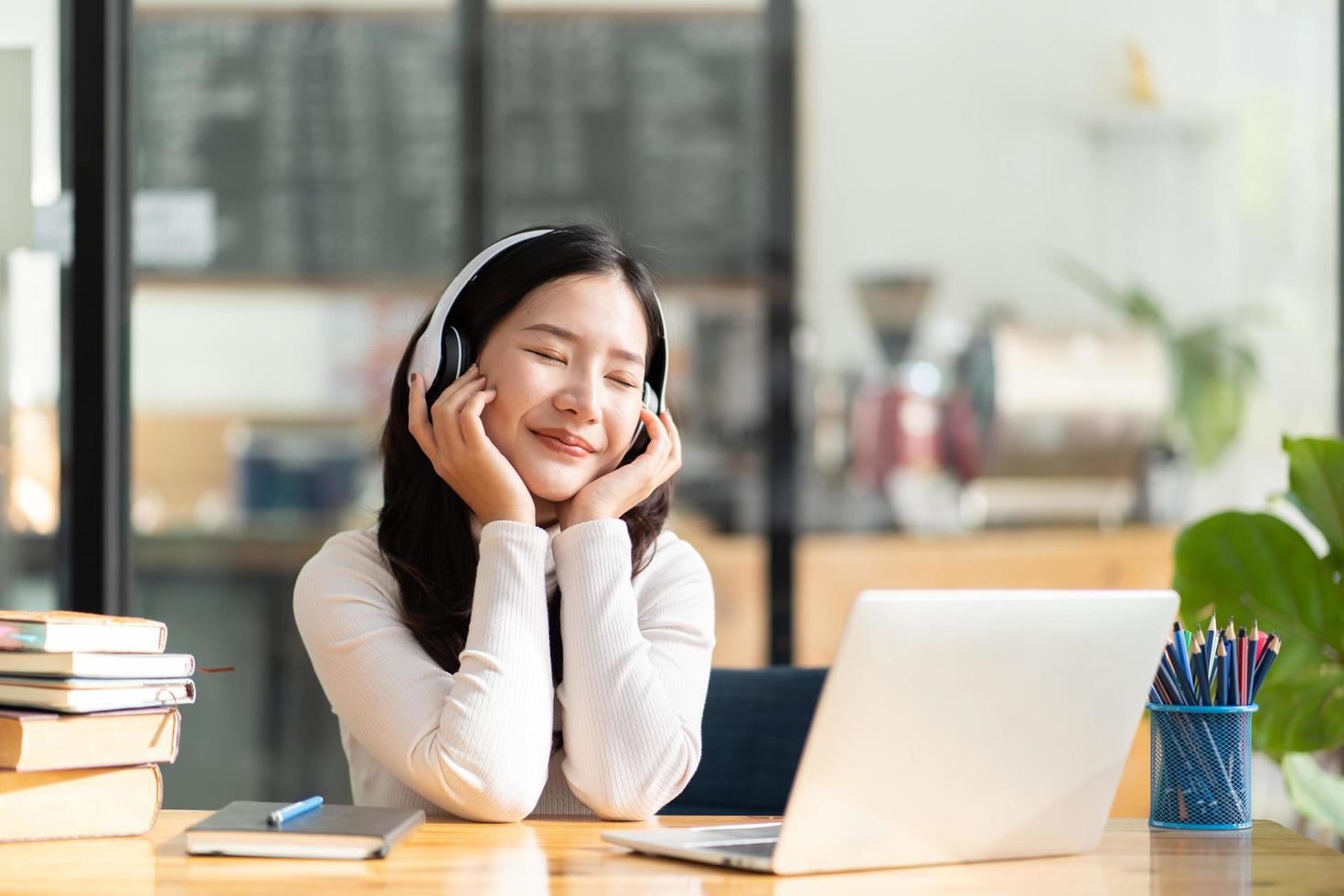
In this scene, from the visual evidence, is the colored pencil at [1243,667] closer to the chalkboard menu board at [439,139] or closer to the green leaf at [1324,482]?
the green leaf at [1324,482]

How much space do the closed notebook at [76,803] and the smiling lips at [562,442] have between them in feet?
1.74

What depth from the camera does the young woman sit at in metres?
1.38

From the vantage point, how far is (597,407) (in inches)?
62.4

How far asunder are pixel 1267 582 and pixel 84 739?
1.60 meters

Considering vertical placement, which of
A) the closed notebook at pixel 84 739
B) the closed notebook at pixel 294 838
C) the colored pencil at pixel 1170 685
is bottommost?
the closed notebook at pixel 294 838

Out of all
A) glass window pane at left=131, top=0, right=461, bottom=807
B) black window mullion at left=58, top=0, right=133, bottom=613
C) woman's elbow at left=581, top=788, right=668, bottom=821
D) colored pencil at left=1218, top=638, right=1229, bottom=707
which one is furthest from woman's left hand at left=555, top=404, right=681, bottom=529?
glass window pane at left=131, top=0, right=461, bottom=807

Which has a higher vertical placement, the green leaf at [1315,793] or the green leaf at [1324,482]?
the green leaf at [1324,482]

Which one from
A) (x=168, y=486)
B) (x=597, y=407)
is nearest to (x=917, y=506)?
(x=168, y=486)

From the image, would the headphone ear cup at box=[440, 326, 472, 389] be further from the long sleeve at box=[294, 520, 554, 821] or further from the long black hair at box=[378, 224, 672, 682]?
the long sleeve at box=[294, 520, 554, 821]

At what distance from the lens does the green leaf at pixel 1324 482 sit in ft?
6.86

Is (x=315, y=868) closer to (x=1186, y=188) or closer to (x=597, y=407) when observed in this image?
(x=597, y=407)

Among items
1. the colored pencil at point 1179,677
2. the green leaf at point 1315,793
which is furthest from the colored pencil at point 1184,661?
the green leaf at point 1315,793

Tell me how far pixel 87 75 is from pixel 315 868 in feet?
6.34

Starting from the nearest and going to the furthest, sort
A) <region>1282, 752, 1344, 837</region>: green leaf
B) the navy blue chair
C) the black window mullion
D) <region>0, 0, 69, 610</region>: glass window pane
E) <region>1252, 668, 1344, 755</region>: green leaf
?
<region>1282, 752, 1344, 837</region>: green leaf < the navy blue chair < <region>1252, 668, 1344, 755</region>: green leaf < <region>0, 0, 69, 610</region>: glass window pane < the black window mullion
